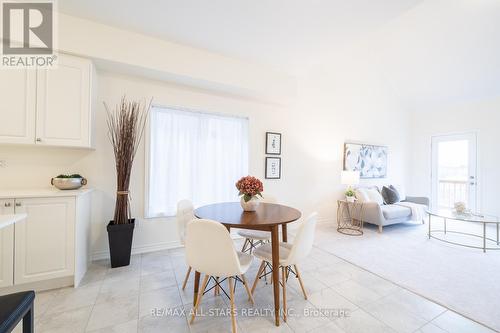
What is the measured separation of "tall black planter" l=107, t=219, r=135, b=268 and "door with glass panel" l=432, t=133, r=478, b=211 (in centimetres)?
657

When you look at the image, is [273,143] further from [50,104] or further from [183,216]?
[50,104]

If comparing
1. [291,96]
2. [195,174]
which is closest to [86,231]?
[195,174]

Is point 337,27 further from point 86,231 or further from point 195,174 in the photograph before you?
point 86,231

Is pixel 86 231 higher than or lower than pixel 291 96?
lower

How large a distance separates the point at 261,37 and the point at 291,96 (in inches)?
47.7

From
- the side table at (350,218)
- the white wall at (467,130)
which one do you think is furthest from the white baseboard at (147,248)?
the white wall at (467,130)


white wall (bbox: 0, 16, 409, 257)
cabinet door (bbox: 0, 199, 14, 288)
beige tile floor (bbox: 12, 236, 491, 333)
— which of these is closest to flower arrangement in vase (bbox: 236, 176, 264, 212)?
beige tile floor (bbox: 12, 236, 491, 333)

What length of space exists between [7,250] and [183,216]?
4.84 feet

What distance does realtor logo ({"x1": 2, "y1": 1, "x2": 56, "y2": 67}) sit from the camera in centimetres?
204

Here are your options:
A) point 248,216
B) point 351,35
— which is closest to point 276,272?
point 248,216

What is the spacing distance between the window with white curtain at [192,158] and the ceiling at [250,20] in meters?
1.00

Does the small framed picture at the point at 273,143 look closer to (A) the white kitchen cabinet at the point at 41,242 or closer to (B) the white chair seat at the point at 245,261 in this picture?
(B) the white chair seat at the point at 245,261

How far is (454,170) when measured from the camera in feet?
16.8

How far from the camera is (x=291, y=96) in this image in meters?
3.69
